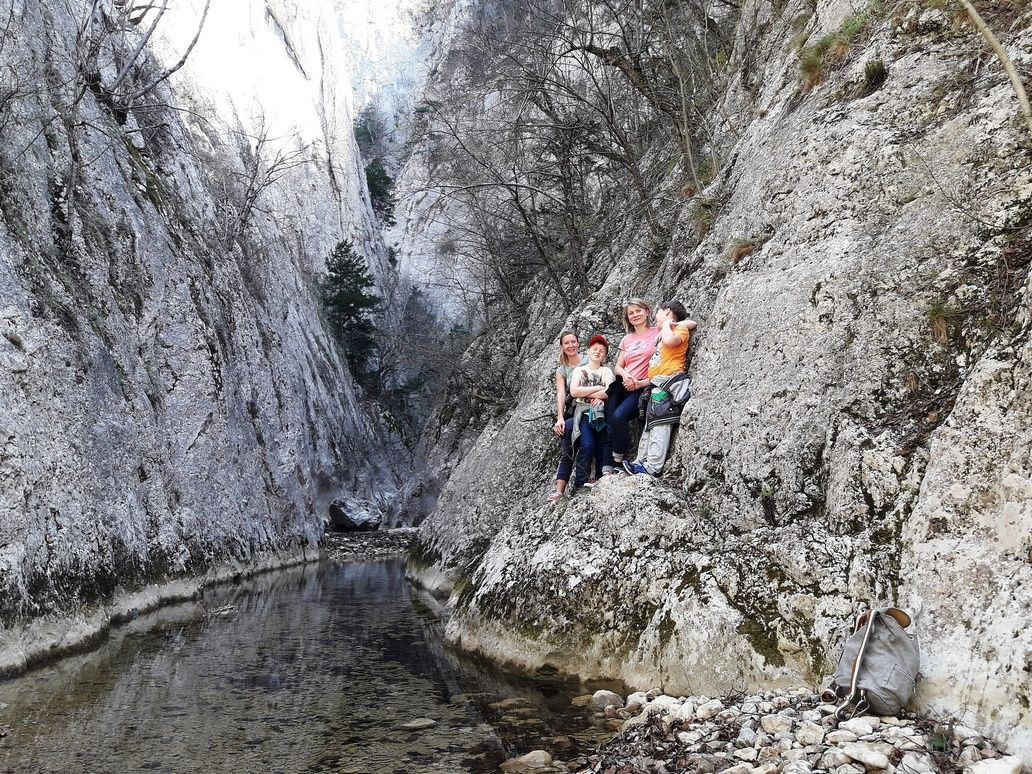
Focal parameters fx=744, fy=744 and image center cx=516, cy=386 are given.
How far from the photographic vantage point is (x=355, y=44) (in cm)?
5447

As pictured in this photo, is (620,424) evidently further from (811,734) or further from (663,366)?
(811,734)

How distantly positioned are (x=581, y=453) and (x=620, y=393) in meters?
0.83

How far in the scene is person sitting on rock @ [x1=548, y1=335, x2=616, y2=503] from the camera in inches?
307

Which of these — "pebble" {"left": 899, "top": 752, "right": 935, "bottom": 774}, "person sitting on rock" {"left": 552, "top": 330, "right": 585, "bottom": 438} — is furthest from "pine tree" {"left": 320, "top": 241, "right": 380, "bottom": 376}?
"pebble" {"left": 899, "top": 752, "right": 935, "bottom": 774}

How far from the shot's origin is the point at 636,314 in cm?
795

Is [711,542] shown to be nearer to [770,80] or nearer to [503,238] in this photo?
[770,80]

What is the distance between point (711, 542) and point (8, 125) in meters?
9.88

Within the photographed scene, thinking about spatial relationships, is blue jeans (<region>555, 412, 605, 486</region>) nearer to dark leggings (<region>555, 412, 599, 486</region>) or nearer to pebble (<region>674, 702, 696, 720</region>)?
dark leggings (<region>555, 412, 599, 486</region>)

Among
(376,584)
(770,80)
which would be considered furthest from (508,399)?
(770,80)

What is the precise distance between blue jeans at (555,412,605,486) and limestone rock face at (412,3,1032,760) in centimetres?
60

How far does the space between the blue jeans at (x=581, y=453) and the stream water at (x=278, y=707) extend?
2.15 m

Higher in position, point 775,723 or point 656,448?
point 656,448

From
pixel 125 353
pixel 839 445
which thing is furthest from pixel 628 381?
pixel 125 353

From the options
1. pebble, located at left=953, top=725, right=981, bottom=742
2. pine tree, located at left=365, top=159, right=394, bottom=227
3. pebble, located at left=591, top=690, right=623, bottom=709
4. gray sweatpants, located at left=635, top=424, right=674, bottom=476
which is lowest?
pebble, located at left=591, top=690, right=623, bottom=709
